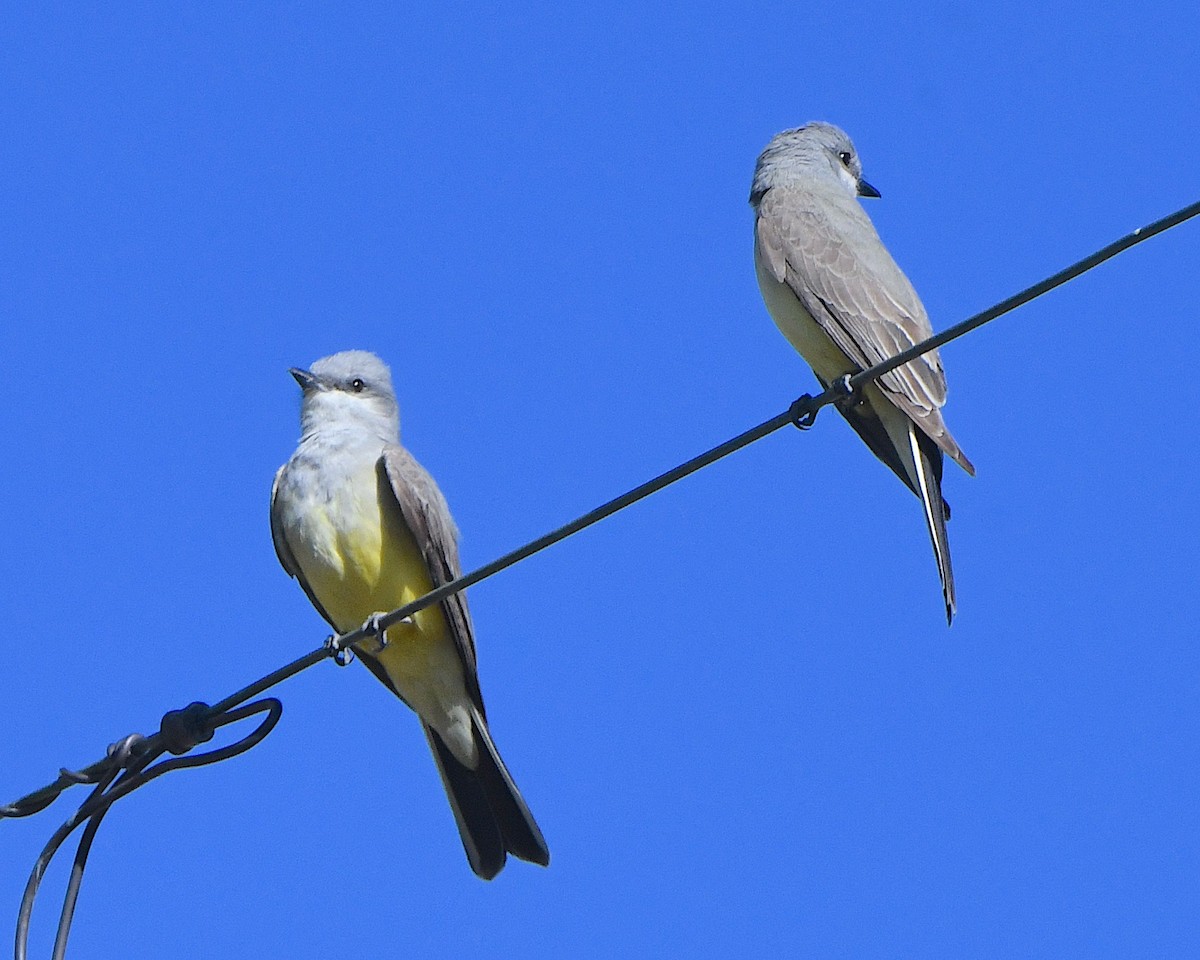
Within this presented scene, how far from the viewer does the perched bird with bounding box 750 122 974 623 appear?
679cm

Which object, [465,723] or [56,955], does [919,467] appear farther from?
[56,955]

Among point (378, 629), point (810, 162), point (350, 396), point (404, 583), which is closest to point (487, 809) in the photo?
point (404, 583)

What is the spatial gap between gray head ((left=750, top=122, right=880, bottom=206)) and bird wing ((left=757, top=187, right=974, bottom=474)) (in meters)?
0.29

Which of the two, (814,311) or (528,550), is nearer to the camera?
(528,550)

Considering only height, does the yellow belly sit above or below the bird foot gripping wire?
above

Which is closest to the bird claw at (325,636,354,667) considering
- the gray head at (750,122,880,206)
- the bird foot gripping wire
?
the bird foot gripping wire

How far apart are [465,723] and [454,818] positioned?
402 millimetres

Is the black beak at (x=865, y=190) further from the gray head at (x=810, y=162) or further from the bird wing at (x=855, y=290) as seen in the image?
the bird wing at (x=855, y=290)

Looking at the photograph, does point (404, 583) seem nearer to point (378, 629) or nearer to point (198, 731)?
point (378, 629)

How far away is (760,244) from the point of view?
7594 mm

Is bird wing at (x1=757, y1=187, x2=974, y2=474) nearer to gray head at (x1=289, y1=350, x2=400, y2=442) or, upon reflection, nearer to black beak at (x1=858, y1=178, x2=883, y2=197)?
black beak at (x1=858, y1=178, x2=883, y2=197)

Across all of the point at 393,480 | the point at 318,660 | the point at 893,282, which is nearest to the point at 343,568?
the point at 393,480

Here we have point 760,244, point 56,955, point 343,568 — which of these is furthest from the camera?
point 760,244

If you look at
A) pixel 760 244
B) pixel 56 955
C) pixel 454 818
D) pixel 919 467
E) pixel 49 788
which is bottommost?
pixel 56 955
